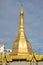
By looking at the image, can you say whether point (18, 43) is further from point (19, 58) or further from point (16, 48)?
point (19, 58)

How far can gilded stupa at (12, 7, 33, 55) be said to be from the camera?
5794 cm

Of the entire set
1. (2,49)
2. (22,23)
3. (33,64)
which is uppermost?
(22,23)

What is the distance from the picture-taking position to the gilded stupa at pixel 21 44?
57944 mm

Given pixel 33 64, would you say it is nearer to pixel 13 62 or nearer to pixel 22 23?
pixel 13 62

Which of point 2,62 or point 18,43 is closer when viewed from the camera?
point 2,62

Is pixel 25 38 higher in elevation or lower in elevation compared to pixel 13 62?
higher

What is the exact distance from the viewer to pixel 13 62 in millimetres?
46312

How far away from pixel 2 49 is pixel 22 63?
1218cm

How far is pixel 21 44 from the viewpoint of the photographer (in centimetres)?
5869

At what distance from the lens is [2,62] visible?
46.8m

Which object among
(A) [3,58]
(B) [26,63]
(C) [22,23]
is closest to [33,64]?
(B) [26,63]

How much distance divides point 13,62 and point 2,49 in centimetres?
1179

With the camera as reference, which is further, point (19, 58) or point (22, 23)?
point (22, 23)

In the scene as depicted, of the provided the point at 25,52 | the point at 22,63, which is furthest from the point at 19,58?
the point at 25,52
